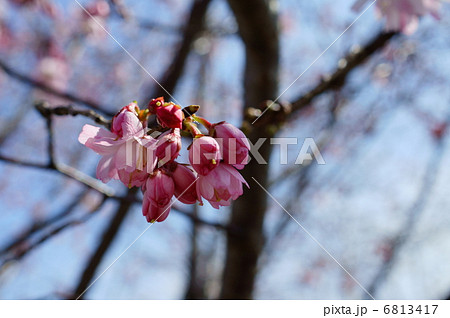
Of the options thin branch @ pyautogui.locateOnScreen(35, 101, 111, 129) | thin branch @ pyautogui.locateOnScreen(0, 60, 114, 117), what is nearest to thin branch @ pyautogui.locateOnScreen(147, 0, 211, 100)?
thin branch @ pyautogui.locateOnScreen(0, 60, 114, 117)

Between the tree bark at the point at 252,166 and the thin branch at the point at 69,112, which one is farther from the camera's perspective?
the tree bark at the point at 252,166

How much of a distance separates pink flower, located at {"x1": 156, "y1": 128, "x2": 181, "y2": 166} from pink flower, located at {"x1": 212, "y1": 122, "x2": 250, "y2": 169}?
106 millimetres

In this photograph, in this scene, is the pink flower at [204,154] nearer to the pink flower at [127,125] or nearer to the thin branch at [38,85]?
the pink flower at [127,125]

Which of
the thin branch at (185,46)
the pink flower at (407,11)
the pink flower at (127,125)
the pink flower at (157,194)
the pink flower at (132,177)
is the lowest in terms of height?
the pink flower at (157,194)

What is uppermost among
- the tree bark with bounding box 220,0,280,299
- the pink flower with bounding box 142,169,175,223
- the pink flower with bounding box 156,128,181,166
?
the tree bark with bounding box 220,0,280,299

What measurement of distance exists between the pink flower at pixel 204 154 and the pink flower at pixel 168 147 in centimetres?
4

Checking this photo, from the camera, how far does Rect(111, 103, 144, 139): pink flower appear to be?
0.80m

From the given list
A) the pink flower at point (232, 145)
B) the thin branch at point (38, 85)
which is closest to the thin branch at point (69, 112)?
the pink flower at point (232, 145)

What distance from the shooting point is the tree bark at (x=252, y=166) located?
1639 mm

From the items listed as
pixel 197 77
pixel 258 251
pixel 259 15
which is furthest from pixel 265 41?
pixel 197 77

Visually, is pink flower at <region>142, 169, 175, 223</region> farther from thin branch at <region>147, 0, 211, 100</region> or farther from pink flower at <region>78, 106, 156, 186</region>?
thin branch at <region>147, 0, 211, 100</region>

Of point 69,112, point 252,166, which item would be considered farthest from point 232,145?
point 252,166

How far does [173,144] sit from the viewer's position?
0.78 meters

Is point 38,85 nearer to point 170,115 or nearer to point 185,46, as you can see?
point 185,46
